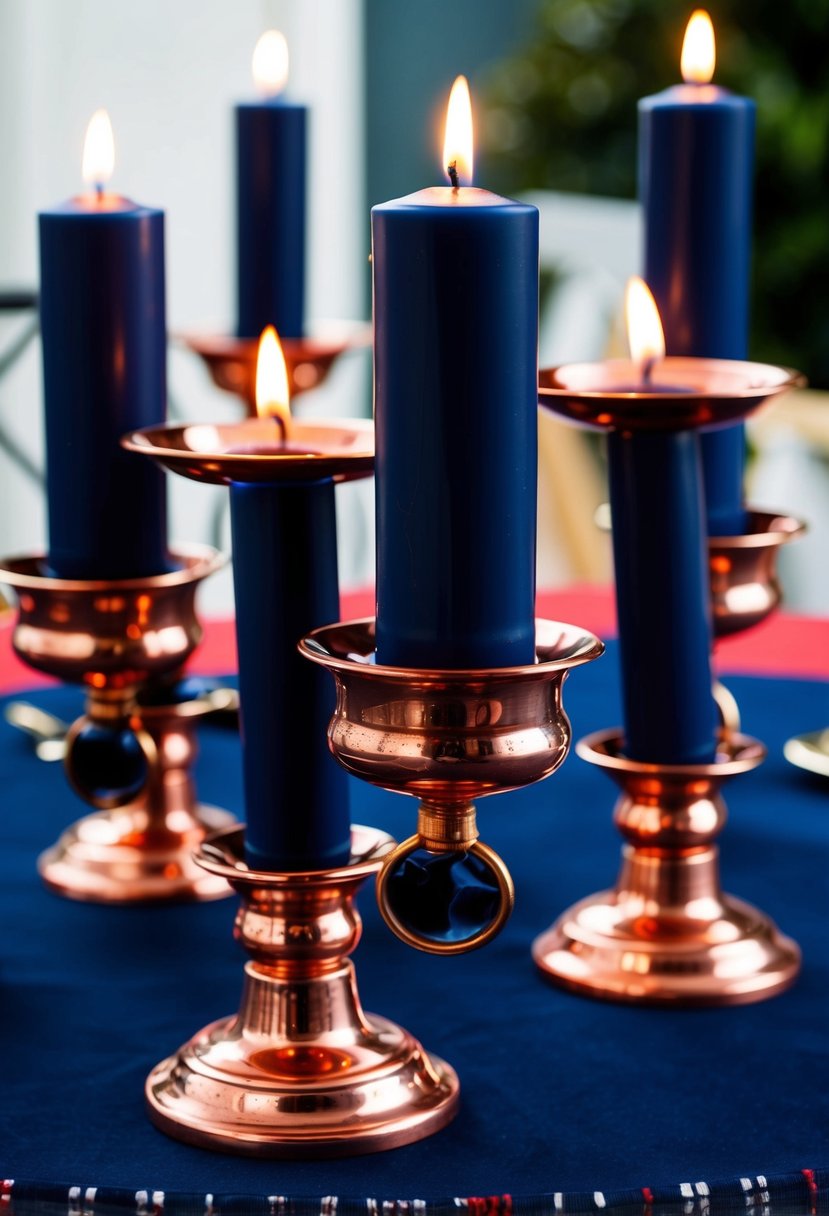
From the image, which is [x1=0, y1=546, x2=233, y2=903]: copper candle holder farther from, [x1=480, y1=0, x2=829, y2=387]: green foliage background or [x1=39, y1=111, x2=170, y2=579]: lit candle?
[x1=480, y1=0, x2=829, y2=387]: green foliage background

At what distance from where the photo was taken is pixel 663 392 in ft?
2.46

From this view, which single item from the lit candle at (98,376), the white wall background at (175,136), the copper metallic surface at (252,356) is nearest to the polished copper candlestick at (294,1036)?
the lit candle at (98,376)

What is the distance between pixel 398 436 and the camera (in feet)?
1.80

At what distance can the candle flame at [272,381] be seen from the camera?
66 centimetres

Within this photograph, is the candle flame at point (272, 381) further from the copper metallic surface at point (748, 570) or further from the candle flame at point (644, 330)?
the copper metallic surface at point (748, 570)

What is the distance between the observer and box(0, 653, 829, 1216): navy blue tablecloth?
609 mm

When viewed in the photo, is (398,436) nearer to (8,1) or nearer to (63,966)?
(63,966)

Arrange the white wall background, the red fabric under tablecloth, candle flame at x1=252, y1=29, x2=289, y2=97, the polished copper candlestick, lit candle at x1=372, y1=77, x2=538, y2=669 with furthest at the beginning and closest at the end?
the white wall background, the red fabric under tablecloth, candle flame at x1=252, y1=29, x2=289, y2=97, the polished copper candlestick, lit candle at x1=372, y1=77, x2=538, y2=669

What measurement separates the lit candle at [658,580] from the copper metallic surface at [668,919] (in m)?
0.02

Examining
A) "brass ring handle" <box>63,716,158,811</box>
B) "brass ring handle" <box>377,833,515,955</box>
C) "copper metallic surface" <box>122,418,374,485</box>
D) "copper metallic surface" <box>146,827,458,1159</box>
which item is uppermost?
"copper metallic surface" <box>122,418,374,485</box>

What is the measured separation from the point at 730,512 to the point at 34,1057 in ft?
1.38

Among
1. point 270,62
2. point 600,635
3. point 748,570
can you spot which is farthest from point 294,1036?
point 600,635

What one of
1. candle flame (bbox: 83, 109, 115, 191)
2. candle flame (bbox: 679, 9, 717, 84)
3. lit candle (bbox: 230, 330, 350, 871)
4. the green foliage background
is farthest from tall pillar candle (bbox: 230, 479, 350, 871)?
the green foliage background

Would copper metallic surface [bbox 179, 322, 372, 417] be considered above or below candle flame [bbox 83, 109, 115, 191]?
below
